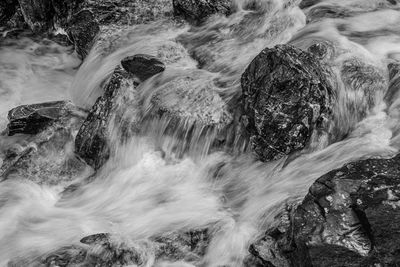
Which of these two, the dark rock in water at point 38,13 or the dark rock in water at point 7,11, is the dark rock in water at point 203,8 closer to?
the dark rock in water at point 38,13

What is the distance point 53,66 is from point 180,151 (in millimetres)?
5615

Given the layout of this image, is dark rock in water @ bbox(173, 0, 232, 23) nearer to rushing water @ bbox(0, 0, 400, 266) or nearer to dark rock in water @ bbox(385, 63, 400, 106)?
rushing water @ bbox(0, 0, 400, 266)

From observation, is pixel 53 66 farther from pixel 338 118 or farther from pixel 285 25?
pixel 338 118

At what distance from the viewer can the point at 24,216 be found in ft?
25.7

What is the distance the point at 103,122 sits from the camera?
8.99 meters

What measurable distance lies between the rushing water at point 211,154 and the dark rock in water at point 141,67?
0.88 feet

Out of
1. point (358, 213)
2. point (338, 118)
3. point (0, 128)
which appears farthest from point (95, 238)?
point (0, 128)

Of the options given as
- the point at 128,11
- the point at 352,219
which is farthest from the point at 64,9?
the point at 352,219

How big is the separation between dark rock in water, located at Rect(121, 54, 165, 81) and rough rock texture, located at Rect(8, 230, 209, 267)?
385 cm

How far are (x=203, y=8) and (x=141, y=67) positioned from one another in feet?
8.52

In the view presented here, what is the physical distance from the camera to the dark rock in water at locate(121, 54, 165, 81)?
31.7ft

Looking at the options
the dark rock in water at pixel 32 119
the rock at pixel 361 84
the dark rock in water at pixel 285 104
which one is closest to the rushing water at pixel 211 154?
the rock at pixel 361 84

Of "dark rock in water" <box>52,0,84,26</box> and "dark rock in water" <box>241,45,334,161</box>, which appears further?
"dark rock in water" <box>52,0,84,26</box>

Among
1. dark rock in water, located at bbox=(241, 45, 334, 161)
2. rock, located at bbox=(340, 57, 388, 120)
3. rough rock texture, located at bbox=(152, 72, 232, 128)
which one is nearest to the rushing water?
rock, located at bbox=(340, 57, 388, 120)
